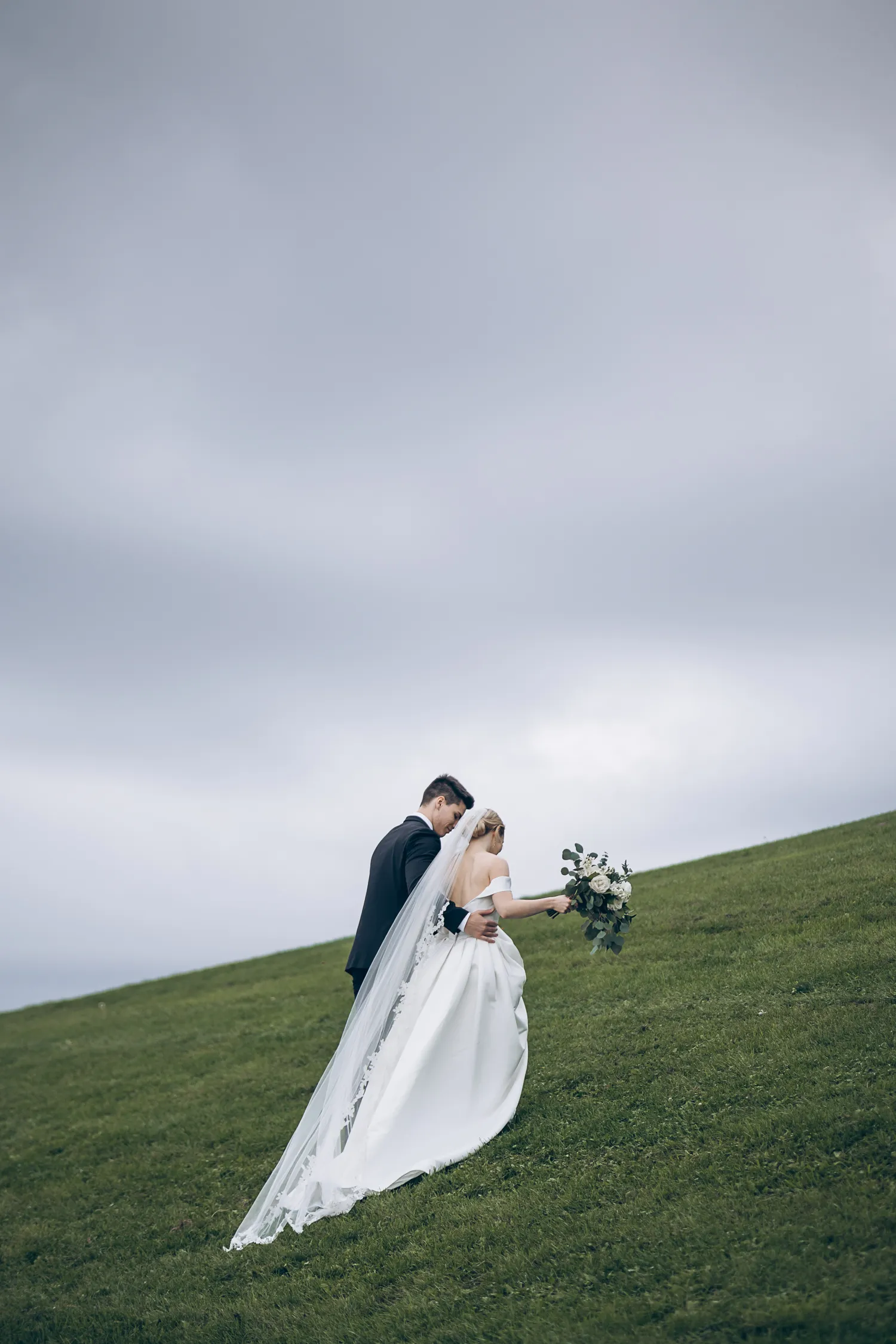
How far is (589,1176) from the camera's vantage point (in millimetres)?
9375

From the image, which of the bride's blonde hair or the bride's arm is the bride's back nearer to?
the bride's arm

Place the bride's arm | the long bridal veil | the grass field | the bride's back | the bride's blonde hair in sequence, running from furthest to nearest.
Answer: the bride's blonde hair
the bride's back
the bride's arm
the long bridal veil
the grass field

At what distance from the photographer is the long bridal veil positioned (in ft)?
33.1

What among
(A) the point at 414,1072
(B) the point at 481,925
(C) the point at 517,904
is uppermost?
(C) the point at 517,904

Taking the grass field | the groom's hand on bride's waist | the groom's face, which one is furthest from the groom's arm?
the grass field

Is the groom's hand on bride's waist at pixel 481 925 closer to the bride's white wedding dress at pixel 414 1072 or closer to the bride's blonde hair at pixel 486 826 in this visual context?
the bride's white wedding dress at pixel 414 1072

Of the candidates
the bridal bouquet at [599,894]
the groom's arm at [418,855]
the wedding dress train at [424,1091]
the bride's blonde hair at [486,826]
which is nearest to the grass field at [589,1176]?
the wedding dress train at [424,1091]

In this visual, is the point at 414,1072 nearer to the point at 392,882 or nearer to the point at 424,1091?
the point at 424,1091

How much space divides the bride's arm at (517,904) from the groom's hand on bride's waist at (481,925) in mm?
134

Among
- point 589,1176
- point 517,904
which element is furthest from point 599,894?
point 589,1176

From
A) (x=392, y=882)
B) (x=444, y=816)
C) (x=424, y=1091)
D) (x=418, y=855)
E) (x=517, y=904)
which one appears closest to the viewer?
(x=424, y=1091)

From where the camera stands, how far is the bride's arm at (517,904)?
35.5 ft

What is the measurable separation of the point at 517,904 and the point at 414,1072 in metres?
2.12

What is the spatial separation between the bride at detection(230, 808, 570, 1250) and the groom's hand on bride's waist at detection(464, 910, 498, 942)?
0.09 m
